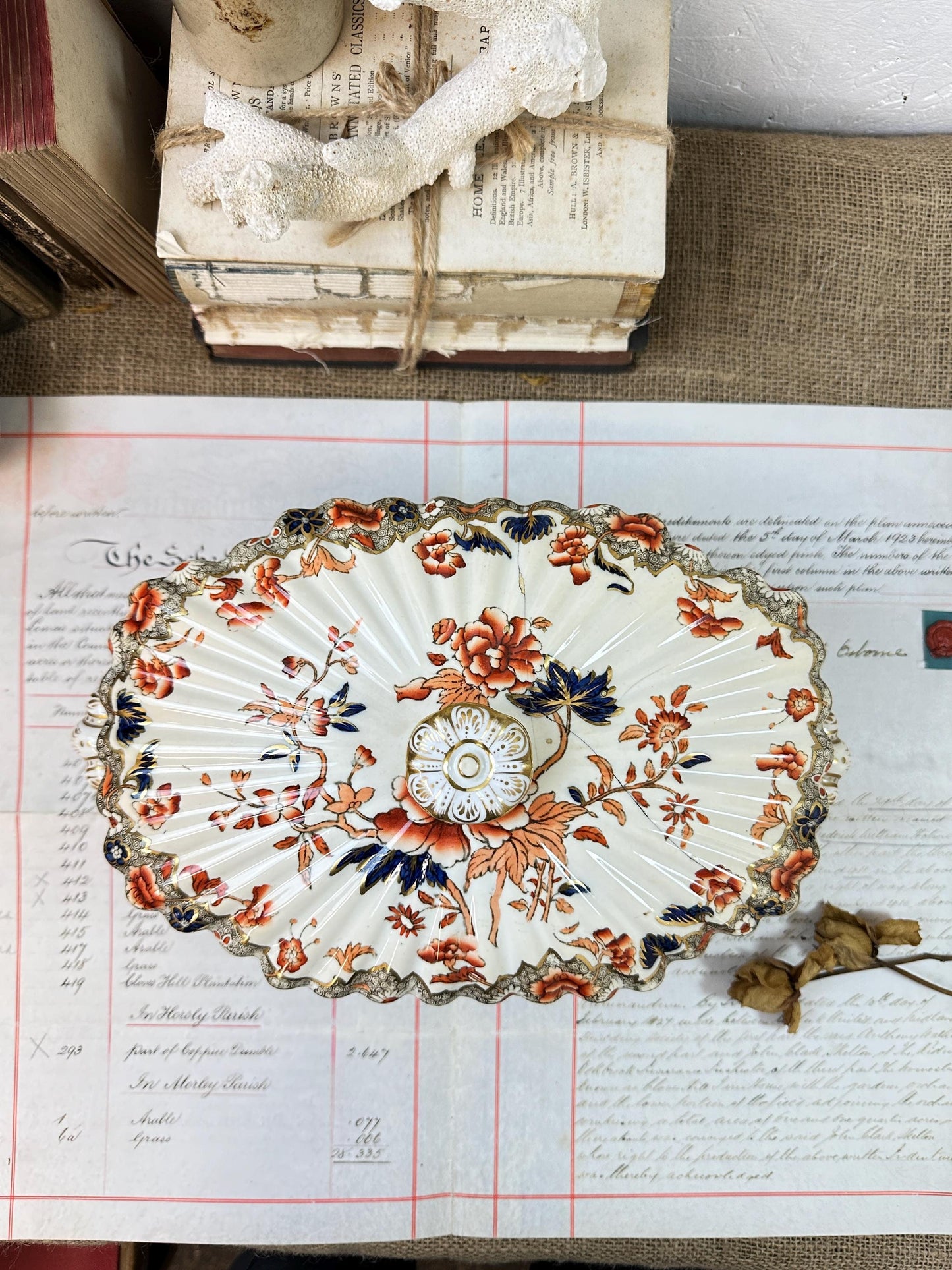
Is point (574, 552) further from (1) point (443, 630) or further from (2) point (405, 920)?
(2) point (405, 920)

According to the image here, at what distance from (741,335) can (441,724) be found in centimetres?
30

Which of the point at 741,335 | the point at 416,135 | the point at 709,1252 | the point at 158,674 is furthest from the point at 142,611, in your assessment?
the point at 709,1252

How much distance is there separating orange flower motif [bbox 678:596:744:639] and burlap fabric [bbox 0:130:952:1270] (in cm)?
18

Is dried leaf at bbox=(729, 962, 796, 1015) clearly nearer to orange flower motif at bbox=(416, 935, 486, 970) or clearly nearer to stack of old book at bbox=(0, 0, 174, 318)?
orange flower motif at bbox=(416, 935, 486, 970)

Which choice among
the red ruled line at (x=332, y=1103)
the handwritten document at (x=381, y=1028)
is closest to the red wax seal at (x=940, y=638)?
the handwritten document at (x=381, y=1028)

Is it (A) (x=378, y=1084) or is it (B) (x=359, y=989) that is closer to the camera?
(B) (x=359, y=989)

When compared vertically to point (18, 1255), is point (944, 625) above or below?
above

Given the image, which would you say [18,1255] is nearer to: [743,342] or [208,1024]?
[208,1024]

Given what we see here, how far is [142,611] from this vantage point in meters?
0.34

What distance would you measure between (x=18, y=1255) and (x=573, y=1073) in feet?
1.13

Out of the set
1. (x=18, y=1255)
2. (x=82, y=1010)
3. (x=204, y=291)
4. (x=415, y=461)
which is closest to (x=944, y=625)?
(x=415, y=461)

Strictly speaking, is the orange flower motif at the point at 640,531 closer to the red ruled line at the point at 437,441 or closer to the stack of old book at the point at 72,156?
the red ruled line at the point at 437,441

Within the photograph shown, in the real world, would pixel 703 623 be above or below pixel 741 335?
below

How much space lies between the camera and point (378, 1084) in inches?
18.1
